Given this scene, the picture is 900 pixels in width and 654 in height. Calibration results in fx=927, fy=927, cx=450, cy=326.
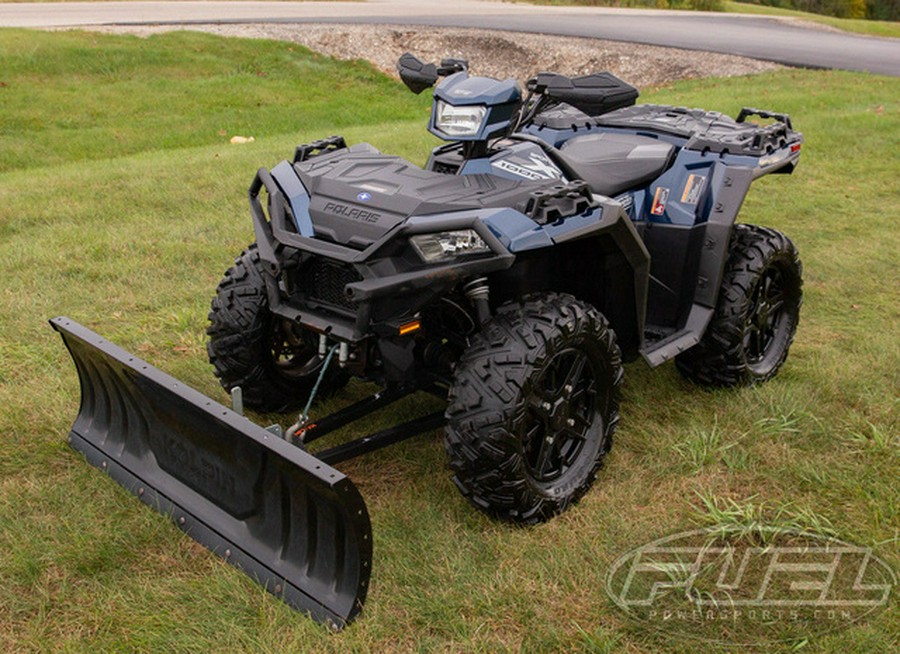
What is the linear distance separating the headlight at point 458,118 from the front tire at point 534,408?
700mm

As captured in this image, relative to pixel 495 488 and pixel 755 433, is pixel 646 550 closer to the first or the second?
pixel 495 488

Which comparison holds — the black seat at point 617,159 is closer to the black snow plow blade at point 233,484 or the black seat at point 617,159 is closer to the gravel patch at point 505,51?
the black snow plow blade at point 233,484

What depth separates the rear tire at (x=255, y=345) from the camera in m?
3.76

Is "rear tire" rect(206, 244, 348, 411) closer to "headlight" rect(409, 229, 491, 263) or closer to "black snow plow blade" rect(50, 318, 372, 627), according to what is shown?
"black snow plow blade" rect(50, 318, 372, 627)

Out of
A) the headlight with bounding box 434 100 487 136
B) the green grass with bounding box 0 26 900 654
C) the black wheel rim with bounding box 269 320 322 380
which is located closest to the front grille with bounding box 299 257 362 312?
the black wheel rim with bounding box 269 320 322 380

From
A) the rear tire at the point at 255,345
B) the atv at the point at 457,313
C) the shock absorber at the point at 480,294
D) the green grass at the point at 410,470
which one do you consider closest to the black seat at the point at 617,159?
the atv at the point at 457,313

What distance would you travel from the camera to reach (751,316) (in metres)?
4.47

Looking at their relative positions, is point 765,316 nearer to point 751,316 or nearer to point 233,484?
point 751,316

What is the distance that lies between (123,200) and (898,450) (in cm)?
607

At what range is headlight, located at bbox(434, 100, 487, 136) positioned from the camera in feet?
11.4

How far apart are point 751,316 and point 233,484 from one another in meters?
2.61

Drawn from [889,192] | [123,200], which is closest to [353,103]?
[123,200]

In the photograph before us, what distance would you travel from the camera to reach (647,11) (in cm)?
2678

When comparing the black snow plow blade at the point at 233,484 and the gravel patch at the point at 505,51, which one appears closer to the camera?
the black snow plow blade at the point at 233,484
